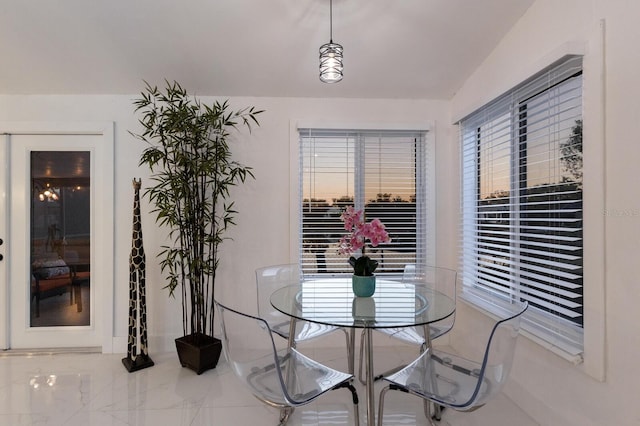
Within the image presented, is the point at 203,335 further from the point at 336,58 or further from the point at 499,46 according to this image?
the point at 499,46

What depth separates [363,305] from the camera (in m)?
1.76

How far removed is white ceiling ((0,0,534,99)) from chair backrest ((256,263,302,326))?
1.55 m

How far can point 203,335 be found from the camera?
2.61 meters

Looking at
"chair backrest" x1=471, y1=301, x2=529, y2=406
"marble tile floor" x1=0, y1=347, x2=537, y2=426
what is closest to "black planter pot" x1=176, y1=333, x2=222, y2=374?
"marble tile floor" x1=0, y1=347, x2=537, y2=426

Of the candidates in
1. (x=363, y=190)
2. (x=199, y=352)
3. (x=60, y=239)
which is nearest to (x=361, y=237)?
(x=363, y=190)

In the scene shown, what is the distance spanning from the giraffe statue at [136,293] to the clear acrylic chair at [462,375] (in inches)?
78.5

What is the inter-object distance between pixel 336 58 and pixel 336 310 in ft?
4.35

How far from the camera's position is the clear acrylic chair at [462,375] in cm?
132

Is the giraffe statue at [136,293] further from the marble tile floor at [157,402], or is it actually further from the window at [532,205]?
the window at [532,205]

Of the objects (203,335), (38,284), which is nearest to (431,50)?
(203,335)

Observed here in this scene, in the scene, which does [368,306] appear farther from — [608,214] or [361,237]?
[608,214]

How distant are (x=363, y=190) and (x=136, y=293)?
2085 mm

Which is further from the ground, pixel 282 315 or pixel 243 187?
pixel 243 187

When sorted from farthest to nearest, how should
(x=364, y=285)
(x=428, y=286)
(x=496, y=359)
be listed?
(x=428, y=286), (x=364, y=285), (x=496, y=359)
